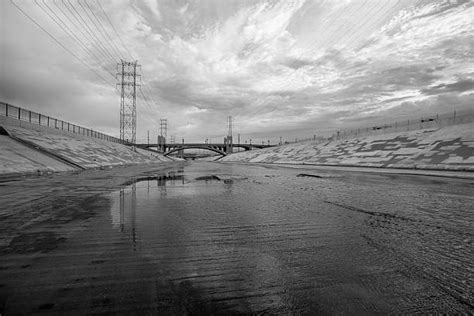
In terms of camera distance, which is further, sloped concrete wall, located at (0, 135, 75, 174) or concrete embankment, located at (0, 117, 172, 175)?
concrete embankment, located at (0, 117, 172, 175)

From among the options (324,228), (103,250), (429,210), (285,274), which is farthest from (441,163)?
(103,250)

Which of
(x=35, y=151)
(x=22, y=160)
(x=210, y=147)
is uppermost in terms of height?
(x=210, y=147)

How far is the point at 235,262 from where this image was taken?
3.77 m

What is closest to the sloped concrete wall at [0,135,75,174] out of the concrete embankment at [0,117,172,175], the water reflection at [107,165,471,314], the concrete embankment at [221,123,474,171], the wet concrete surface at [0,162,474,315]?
the concrete embankment at [0,117,172,175]

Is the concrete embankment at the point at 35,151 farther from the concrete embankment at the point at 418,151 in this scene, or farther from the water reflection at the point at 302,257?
the concrete embankment at the point at 418,151

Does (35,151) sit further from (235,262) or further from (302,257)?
(302,257)

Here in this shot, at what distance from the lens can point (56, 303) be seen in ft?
8.69

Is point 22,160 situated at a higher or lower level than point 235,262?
higher

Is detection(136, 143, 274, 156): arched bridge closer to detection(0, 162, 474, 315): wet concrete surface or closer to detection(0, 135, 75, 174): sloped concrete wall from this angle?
detection(0, 135, 75, 174): sloped concrete wall

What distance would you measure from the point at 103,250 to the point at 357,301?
4.15 meters

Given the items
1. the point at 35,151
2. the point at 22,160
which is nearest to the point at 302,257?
the point at 22,160

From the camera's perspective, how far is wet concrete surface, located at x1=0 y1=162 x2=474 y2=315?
2660 millimetres

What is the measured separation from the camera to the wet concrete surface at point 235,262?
8.73ft

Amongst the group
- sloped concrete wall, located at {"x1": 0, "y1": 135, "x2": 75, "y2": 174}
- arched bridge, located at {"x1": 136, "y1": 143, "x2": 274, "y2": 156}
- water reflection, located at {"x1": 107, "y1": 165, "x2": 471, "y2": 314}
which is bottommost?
water reflection, located at {"x1": 107, "y1": 165, "x2": 471, "y2": 314}
